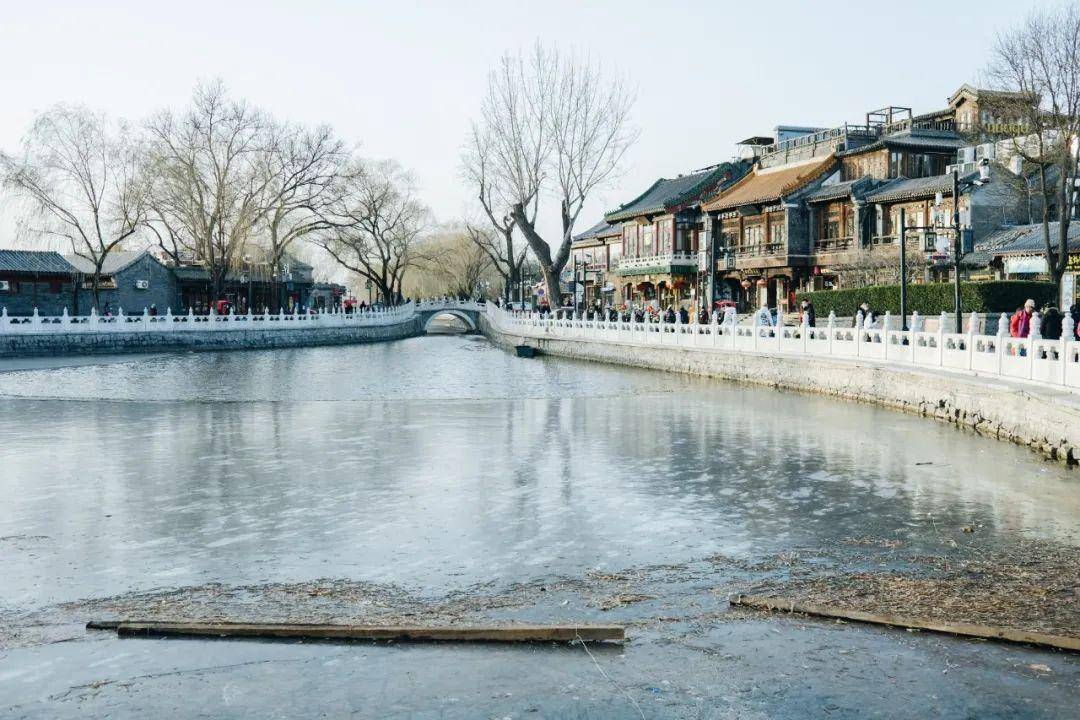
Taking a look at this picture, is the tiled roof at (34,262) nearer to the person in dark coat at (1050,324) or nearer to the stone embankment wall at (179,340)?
the stone embankment wall at (179,340)

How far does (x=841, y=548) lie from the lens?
31.4ft

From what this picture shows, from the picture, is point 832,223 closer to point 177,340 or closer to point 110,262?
point 177,340

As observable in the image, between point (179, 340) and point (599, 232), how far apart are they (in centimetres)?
2941

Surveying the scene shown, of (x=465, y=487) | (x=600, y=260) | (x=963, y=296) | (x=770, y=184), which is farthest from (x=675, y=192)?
(x=465, y=487)

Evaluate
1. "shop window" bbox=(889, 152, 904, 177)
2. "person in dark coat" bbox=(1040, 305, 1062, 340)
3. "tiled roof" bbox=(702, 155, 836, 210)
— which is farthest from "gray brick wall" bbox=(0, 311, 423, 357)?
"person in dark coat" bbox=(1040, 305, 1062, 340)

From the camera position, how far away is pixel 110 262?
55.7 m

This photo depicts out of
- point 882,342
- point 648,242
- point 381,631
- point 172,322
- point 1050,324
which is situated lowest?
point 381,631

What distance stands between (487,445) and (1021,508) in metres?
7.99

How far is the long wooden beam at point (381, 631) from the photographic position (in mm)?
6598

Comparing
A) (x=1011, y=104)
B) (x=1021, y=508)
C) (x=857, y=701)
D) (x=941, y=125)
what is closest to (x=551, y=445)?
(x=1021, y=508)

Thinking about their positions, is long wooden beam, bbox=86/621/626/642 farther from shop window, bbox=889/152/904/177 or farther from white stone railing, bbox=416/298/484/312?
white stone railing, bbox=416/298/484/312

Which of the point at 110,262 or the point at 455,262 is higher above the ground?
the point at 455,262

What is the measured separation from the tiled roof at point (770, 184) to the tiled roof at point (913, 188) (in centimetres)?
407

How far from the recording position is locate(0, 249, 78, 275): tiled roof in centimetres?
5009
